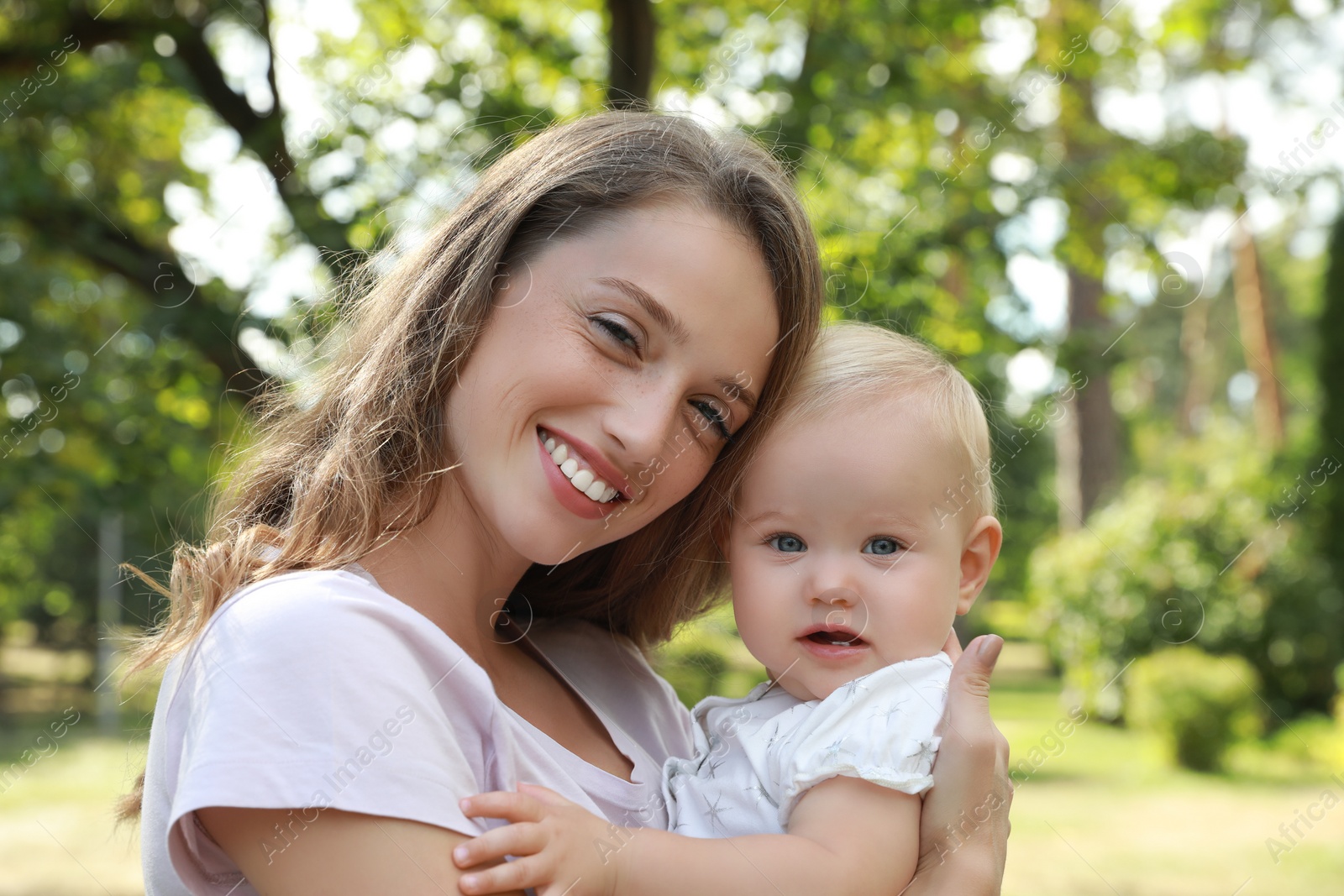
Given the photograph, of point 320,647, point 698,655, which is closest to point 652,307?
point 320,647

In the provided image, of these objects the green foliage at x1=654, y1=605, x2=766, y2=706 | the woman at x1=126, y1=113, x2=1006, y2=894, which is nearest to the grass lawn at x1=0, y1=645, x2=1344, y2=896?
the green foliage at x1=654, y1=605, x2=766, y2=706

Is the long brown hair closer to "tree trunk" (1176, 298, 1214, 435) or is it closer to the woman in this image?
the woman

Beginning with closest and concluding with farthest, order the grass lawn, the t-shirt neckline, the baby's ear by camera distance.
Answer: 1. the t-shirt neckline
2. the baby's ear
3. the grass lawn

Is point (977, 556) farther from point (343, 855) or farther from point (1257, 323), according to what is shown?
point (1257, 323)

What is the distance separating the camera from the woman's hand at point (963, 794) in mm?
1565

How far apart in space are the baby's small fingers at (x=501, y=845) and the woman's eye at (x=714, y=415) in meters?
0.66

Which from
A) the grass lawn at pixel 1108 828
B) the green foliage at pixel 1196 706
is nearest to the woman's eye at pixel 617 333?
the grass lawn at pixel 1108 828

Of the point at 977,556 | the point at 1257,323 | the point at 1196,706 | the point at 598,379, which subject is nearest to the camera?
the point at 598,379

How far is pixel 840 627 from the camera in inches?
66.0

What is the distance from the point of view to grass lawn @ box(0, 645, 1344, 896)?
7.24 m

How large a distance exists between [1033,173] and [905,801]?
430 centimetres

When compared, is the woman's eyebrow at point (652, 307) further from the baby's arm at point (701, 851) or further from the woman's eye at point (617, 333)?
the baby's arm at point (701, 851)

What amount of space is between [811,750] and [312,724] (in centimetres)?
69

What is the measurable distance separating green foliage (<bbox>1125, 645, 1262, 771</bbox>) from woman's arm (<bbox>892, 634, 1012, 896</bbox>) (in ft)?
30.9
